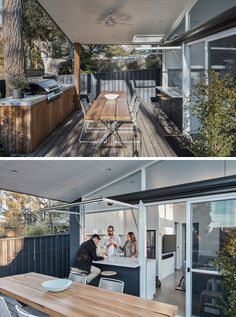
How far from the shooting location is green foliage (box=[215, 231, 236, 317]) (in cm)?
402

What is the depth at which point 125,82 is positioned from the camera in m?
13.1

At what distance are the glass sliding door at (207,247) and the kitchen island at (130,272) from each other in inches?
50.6

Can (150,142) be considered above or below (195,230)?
above

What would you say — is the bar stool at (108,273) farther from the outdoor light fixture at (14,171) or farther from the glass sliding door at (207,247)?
the outdoor light fixture at (14,171)

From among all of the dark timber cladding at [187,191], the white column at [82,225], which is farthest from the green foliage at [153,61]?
the dark timber cladding at [187,191]

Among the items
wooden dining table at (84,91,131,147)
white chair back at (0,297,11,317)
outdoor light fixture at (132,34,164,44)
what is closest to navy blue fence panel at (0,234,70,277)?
wooden dining table at (84,91,131,147)

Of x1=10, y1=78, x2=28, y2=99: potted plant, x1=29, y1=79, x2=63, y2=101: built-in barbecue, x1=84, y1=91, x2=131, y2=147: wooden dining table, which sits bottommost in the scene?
x1=84, y1=91, x2=131, y2=147: wooden dining table

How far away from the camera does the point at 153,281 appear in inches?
245

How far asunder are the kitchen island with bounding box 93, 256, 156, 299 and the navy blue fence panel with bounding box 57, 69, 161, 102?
732cm

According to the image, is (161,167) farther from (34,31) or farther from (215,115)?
(34,31)

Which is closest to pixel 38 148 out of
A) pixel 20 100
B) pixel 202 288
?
pixel 20 100

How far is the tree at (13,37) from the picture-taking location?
6832 mm

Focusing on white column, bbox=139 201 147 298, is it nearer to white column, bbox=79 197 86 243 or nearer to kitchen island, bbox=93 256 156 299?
kitchen island, bbox=93 256 156 299

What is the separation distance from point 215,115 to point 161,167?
6.69ft
